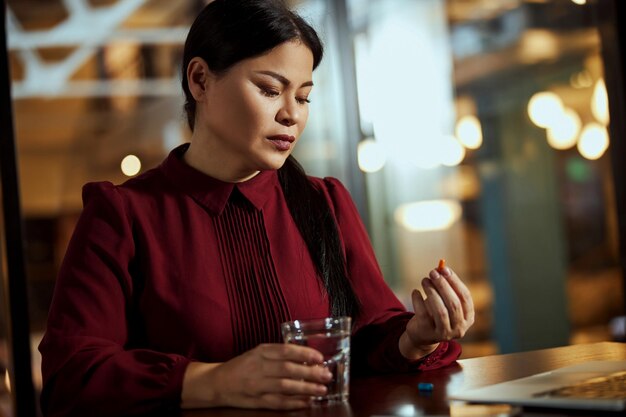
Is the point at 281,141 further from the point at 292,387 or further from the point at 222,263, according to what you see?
the point at 292,387

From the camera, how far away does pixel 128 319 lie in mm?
1363

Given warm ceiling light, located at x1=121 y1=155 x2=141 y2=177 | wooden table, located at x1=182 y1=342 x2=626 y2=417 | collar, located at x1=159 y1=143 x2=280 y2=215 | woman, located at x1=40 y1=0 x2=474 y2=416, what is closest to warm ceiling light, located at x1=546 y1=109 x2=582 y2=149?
warm ceiling light, located at x1=121 y1=155 x2=141 y2=177

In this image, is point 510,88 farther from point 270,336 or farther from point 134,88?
point 270,336

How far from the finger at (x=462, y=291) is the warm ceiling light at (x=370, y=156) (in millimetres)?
3059

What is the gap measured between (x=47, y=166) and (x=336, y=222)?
2614mm

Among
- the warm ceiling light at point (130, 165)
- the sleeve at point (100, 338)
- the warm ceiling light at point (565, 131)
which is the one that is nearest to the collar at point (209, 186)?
the sleeve at point (100, 338)

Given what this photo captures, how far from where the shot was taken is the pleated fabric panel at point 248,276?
4.51 ft

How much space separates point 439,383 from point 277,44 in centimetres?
59

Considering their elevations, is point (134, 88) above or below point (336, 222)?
above

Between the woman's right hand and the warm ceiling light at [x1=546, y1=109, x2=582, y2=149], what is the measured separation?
392 cm

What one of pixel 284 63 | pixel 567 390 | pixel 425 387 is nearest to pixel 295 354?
pixel 425 387

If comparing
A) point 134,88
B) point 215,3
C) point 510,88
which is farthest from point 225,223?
point 510,88

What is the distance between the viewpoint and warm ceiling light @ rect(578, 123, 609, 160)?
452cm

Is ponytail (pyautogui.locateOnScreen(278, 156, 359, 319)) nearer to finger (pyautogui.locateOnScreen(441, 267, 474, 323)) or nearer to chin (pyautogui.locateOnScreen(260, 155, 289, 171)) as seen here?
chin (pyautogui.locateOnScreen(260, 155, 289, 171))
